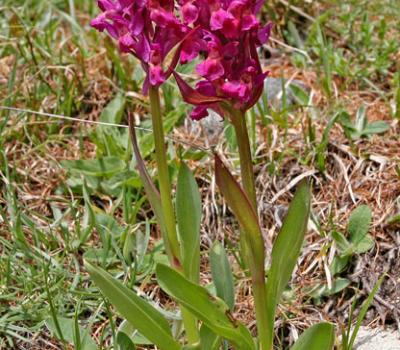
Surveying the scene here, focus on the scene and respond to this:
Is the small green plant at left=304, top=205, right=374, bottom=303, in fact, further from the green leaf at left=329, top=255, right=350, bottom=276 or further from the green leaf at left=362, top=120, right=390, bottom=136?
the green leaf at left=362, top=120, right=390, bottom=136

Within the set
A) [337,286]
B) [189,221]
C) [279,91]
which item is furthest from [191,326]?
[279,91]

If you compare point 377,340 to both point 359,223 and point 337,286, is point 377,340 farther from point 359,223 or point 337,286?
point 359,223

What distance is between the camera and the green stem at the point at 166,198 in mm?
2067

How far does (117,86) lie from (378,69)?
1148mm

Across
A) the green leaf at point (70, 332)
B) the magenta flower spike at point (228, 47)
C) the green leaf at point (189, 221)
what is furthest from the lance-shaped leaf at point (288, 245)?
the green leaf at point (70, 332)

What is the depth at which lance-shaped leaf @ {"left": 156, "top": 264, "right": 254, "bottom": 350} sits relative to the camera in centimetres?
201

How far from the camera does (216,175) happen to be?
1965 mm

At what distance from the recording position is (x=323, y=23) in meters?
3.89

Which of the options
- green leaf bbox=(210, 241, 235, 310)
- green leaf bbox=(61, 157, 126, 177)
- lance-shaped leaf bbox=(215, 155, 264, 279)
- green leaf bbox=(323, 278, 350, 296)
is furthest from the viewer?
green leaf bbox=(61, 157, 126, 177)

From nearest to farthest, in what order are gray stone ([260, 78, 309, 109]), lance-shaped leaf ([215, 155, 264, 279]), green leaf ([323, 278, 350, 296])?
lance-shaped leaf ([215, 155, 264, 279]) → green leaf ([323, 278, 350, 296]) → gray stone ([260, 78, 309, 109])

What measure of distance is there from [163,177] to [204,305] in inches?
13.5

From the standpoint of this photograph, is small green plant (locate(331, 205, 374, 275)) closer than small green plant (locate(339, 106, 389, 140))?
Yes

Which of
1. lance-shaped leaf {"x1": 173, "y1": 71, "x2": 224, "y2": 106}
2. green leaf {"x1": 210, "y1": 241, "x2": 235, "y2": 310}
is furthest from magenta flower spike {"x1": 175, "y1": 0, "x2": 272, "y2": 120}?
green leaf {"x1": 210, "y1": 241, "x2": 235, "y2": 310}

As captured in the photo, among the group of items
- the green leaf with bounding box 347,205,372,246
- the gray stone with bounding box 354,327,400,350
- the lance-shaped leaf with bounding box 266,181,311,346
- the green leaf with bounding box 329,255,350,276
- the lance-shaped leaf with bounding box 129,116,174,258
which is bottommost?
the gray stone with bounding box 354,327,400,350
